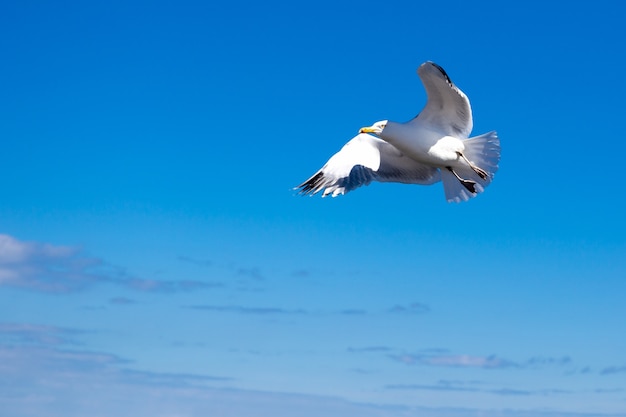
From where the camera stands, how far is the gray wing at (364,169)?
51.0ft

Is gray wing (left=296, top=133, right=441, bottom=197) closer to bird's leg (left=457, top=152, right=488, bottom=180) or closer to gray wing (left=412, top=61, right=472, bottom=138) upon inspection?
gray wing (left=412, top=61, right=472, bottom=138)

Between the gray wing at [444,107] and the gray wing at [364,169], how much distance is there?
29.6 inches

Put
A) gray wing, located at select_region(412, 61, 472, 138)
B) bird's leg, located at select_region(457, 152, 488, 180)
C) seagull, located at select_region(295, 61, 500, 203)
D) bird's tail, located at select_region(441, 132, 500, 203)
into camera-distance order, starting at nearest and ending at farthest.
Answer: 1. gray wing, located at select_region(412, 61, 472, 138)
2. seagull, located at select_region(295, 61, 500, 203)
3. bird's leg, located at select_region(457, 152, 488, 180)
4. bird's tail, located at select_region(441, 132, 500, 203)

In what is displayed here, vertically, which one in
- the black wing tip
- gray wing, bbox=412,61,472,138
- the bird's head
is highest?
gray wing, bbox=412,61,472,138

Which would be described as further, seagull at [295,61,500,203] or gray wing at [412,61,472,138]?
seagull at [295,61,500,203]

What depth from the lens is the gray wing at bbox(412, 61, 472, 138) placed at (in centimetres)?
1551

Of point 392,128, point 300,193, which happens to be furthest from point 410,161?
point 300,193

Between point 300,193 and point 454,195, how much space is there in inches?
85.3

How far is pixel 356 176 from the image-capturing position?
1564 centimetres

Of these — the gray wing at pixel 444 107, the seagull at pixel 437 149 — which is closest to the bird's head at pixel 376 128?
the seagull at pixel 437 149

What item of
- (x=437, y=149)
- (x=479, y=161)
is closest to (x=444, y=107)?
(x=437, y=149)

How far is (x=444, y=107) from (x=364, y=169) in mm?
1402

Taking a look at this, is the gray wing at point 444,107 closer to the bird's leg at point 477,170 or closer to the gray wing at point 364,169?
the bird's leg at point 477,170

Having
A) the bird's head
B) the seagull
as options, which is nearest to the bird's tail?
the seagull
